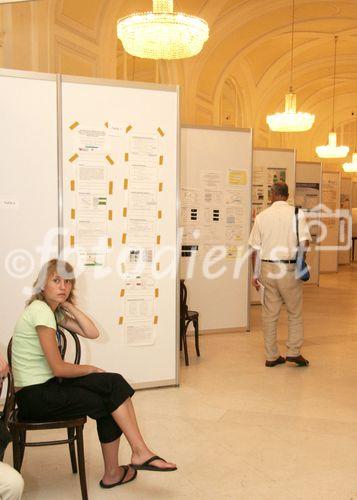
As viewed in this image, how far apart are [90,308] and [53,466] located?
4.64 feet

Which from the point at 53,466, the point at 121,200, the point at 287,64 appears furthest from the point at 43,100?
the point at 287,64

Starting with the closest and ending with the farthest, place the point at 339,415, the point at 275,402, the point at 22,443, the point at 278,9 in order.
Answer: the point at 22,443, the point at 339,415, the point at 275,402, the point at 278,9

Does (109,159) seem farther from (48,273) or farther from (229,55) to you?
(229,55)

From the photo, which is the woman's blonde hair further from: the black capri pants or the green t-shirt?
the black capri pants

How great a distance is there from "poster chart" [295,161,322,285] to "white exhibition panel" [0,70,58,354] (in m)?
7.22

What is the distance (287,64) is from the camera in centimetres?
1316

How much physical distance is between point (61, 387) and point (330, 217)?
11254 mm

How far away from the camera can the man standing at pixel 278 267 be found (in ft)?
17.6

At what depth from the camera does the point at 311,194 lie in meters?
11.0

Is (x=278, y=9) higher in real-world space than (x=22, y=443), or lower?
higher

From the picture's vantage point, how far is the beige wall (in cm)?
646

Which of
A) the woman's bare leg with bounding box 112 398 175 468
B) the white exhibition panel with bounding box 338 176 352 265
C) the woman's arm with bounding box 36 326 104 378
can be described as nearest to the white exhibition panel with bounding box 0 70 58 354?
the woman's arm with bounding box 36 326 104 378

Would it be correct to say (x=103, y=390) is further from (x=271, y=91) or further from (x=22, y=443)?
(x=271, y=91)

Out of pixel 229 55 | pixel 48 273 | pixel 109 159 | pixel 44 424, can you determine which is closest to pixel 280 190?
pixel 109 159
